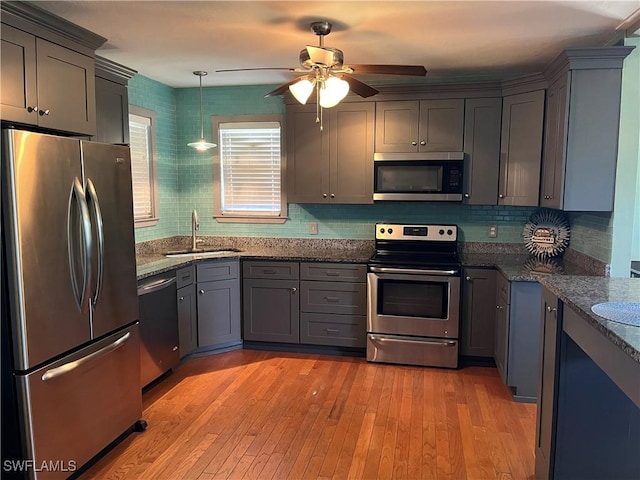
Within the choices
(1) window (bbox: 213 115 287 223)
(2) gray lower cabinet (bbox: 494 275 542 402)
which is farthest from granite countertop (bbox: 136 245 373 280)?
(2) gray lower cabinet (bbox: 494 275 542 402)

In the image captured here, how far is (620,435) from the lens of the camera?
2.09 metres

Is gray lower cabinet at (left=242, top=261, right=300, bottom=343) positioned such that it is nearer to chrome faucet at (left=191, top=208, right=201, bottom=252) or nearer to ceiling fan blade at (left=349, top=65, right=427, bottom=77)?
chrome faucet at (left=191, top=208, right=201, bottom=252)

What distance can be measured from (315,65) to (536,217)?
2468 millimetres

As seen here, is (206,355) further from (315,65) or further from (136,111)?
(315,65)

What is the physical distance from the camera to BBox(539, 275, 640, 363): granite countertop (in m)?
1.42

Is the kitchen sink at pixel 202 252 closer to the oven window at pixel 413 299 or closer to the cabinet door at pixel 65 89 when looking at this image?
the oven window at pixel 413 299

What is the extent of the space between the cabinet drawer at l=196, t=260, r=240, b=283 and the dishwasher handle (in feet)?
1.25

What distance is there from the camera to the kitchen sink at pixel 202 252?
412cm

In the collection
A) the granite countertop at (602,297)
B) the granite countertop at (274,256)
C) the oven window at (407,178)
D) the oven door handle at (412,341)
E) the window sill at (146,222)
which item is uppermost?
the oven window at (407,178)

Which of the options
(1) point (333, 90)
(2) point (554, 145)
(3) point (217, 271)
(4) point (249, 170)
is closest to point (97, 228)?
(1) point (333, 90)

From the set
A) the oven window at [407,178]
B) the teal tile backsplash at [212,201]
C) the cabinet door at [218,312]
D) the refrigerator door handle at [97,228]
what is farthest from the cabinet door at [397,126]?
the refrigerator door handle at [97,228]

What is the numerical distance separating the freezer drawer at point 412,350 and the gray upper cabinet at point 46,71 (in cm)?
261

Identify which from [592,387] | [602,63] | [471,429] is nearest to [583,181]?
[602,63]

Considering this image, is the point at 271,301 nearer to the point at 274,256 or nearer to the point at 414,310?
the point at 274,256
